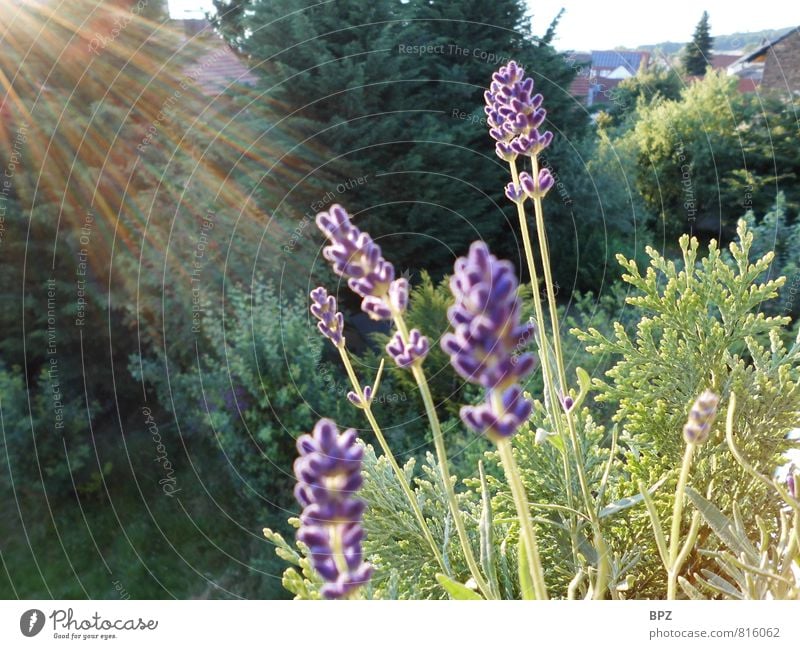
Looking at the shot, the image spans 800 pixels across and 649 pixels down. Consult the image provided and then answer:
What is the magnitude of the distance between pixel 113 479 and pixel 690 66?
3.99 ft

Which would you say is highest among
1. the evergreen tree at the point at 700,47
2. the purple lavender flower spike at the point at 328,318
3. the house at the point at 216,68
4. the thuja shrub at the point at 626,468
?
the house at the point at 216,68

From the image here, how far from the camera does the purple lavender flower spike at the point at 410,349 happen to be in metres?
0.32

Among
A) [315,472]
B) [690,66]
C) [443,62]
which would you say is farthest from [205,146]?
[315,472]

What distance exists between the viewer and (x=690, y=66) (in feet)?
3.71

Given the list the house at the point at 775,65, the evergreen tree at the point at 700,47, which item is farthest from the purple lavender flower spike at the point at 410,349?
the house at the point at 775,65

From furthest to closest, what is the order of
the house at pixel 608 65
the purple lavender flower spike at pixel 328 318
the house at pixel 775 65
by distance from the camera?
1. the house at pixel 775 65
2. the house at pixel 608 65
3. the purple lavender flower spike at pixel 328 318

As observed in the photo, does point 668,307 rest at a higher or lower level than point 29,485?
higher

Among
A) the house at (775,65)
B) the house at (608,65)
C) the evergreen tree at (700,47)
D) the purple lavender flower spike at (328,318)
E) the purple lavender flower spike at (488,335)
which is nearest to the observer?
the purple lavender flower spike at (488,335)

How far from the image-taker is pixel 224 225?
1.28 metres

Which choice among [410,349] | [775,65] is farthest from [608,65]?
[410,349]

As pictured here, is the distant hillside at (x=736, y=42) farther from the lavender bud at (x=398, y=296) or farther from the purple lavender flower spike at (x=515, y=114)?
the lavender bud at (x=398, y=296)

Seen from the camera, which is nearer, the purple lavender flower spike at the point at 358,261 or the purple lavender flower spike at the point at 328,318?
the purple lavender flower spike at the point at 358,261

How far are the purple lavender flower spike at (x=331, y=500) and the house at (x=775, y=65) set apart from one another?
85cm
